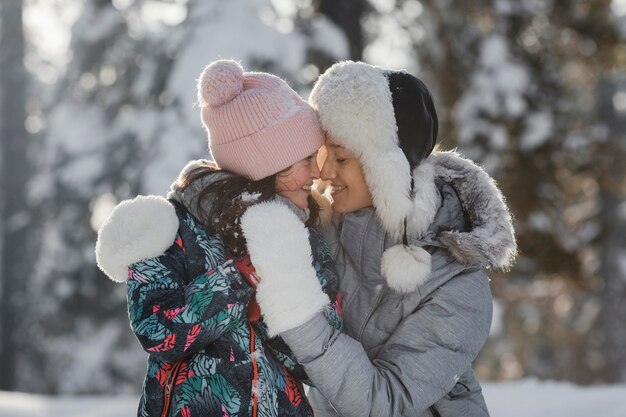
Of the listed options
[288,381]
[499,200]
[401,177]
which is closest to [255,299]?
[288,381]

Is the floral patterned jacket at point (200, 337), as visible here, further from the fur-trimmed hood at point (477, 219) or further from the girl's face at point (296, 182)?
the fur-trimmed hood at point (477, 219)

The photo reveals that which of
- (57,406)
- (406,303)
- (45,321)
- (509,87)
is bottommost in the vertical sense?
(45,321)

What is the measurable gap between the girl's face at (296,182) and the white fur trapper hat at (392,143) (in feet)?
0.55

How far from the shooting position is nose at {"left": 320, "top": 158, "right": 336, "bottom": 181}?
3.09 meters

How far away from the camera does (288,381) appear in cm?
289

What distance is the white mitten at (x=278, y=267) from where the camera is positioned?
8.83 ft

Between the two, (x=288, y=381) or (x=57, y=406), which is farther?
(x=57, y=406)

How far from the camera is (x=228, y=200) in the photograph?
9.30 feet

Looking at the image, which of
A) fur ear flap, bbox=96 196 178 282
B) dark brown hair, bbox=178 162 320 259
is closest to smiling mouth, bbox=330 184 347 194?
dark brown hair, bbox=178 162 320 259

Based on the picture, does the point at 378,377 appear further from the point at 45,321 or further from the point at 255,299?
the point at 45,321

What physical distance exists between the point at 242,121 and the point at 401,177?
0.60 metres

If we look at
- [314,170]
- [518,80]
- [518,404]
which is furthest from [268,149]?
[518,80]

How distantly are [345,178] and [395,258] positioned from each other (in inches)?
15.3

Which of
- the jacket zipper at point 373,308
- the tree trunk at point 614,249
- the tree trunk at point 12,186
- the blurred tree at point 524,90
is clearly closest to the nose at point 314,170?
the jacket zipper at point 373,308
